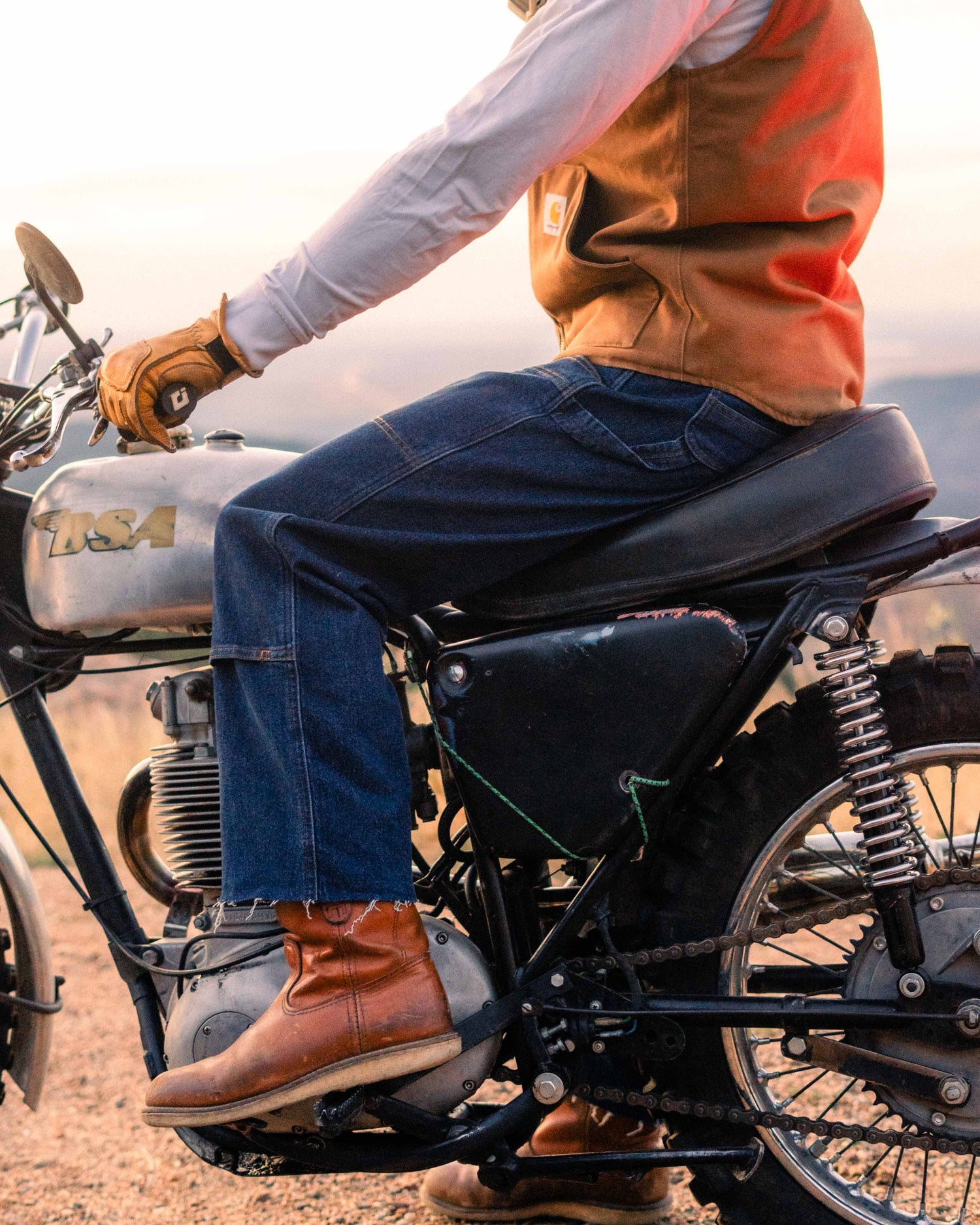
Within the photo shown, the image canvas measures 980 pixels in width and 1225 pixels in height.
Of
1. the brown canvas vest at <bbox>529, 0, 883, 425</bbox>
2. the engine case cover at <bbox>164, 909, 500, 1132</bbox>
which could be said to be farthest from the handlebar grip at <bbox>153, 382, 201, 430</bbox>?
the engine case cover at <bbox>164, 909, 500, 1132</bbox>

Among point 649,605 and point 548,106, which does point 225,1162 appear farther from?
point 548,106

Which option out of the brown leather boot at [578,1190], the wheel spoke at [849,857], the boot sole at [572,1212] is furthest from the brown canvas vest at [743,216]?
the boot sole at [572,1212]

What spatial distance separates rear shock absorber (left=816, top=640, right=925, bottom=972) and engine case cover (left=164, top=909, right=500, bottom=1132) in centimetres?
68

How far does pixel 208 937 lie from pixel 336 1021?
40cm

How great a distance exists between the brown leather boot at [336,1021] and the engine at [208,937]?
11 centimetres

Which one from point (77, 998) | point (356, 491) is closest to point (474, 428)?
point (356, 491)

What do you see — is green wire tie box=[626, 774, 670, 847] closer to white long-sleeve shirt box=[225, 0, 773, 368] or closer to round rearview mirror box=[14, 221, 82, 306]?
white long-sleeve shirt box=[225, 0, 773, 368]

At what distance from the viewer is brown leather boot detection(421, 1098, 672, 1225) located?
2.39 m

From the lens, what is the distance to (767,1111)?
6.47ft

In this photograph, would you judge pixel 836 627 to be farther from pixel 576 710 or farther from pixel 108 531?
pixel 108 531

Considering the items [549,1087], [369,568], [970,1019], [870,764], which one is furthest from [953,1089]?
[369,568]

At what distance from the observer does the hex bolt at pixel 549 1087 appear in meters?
1.90

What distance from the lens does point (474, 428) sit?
184 cm

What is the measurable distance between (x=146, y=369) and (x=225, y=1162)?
54.4 inches
